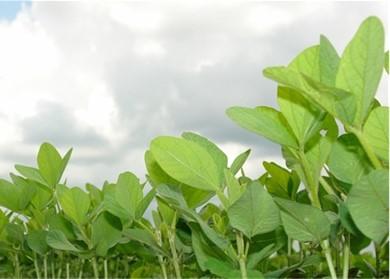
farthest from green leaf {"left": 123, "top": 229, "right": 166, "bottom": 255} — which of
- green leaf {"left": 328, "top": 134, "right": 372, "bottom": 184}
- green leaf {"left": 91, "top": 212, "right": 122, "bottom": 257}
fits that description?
green leaf {"left": 328, "top": 134, "right": 372, "bottom": 184}

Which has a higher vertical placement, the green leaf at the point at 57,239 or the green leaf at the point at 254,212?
the green leaf at the point at 57,239

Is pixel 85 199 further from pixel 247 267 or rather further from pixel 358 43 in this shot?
pixel 358 43

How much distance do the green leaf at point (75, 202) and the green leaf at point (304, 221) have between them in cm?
45

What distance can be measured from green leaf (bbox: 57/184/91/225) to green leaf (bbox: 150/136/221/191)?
351 mm

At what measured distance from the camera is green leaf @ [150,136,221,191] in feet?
2.13

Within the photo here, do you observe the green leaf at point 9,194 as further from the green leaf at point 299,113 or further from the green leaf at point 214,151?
the green leaf at point 299,113

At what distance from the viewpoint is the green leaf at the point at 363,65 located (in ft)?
1.71

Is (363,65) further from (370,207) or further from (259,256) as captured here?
(259,256)

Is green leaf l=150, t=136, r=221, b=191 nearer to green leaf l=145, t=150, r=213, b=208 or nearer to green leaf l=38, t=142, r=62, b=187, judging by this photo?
green leaf l=145, t=150, r=213, b=208

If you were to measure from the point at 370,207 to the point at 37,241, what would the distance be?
33.0 inches

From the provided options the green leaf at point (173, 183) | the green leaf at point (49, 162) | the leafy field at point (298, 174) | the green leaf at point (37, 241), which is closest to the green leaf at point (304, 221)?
the leafy field at point (298, 174)

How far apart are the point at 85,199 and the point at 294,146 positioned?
46 centimetres

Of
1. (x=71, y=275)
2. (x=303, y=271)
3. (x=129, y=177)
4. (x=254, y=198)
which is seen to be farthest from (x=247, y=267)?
(x=71, y=275)

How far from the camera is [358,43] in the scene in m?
0.54
